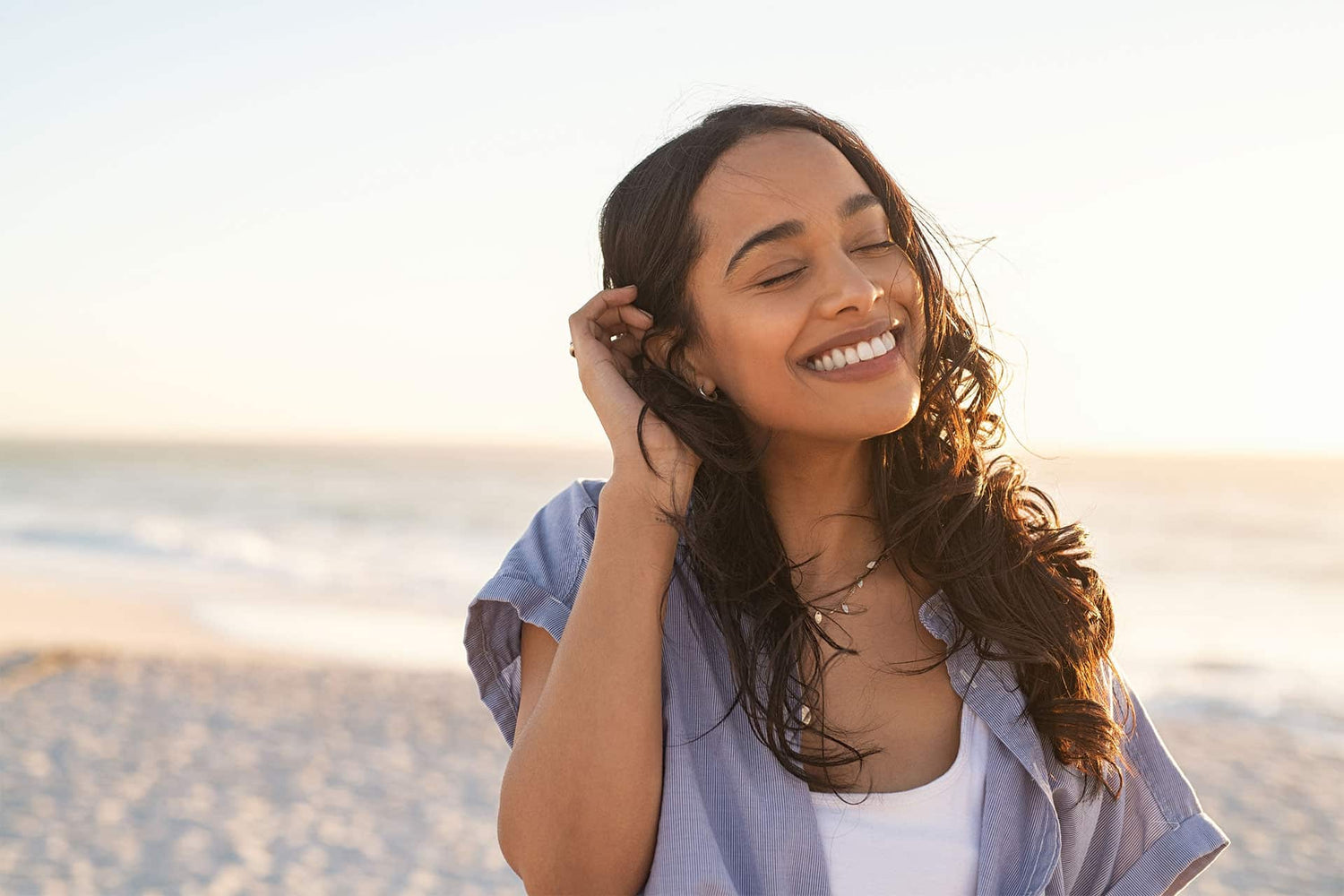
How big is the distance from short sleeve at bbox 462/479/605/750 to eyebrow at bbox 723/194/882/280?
554mm

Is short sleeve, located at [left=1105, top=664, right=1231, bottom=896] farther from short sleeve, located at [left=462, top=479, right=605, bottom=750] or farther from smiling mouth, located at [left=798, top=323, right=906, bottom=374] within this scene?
short sleeve, located at [left=462, top=479, right=605, bottom=750]

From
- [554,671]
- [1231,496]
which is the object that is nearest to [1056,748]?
[554,671]

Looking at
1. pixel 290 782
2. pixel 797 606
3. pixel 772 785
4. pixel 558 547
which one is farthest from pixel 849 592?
pixel 290 782

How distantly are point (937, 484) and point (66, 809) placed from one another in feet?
19.0

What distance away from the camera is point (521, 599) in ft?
6.95

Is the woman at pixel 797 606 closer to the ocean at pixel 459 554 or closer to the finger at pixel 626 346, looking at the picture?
the finger at pixel 626 346

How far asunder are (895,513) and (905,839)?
0.67m

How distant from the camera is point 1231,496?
33094mm

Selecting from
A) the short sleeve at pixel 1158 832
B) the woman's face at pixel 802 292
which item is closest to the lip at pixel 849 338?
the woman's face at pixel 802 292

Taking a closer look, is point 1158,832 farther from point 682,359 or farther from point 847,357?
point 682,359

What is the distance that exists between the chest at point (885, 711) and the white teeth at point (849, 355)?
0.52 meters

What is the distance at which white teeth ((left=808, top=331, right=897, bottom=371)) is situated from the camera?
2115 mm

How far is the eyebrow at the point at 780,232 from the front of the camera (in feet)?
7.05

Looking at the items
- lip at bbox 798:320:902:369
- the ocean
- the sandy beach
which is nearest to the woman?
lip at bbox 798:320:902:369
